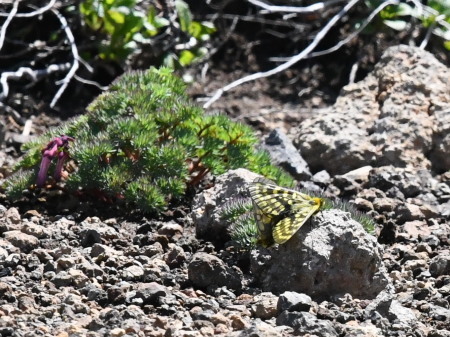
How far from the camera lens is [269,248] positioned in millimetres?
4379

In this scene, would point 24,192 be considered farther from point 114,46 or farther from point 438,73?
point 438,73

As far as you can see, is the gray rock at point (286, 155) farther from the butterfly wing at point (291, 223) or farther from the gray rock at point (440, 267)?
the butterfly wing at point (291, 223)

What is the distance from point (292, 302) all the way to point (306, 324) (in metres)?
0.15

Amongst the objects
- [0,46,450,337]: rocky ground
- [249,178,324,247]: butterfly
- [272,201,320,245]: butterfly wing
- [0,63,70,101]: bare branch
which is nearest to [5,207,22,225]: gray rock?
[0,46,450,337]: rocky ground

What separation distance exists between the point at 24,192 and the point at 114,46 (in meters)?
1.89

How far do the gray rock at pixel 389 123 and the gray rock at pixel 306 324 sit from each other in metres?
2.23

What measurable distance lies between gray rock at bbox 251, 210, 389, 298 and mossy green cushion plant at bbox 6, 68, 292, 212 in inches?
33.9

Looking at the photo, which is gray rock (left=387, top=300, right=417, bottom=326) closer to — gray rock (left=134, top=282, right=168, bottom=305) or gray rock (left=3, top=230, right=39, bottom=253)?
gray rock (left=134, top=282, right=168, bottom=305)

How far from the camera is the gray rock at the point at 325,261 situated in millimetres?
4285

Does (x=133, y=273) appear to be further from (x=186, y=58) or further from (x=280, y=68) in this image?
(x=186, y=58)

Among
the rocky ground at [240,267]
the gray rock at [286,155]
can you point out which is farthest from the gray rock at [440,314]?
the gray rock at [286,155]

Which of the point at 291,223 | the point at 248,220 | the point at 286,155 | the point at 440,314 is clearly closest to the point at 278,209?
the point at 291,223

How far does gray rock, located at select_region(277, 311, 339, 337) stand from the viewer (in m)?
3.83

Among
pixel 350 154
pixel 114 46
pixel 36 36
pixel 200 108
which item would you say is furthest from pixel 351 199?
pixel 36 36
